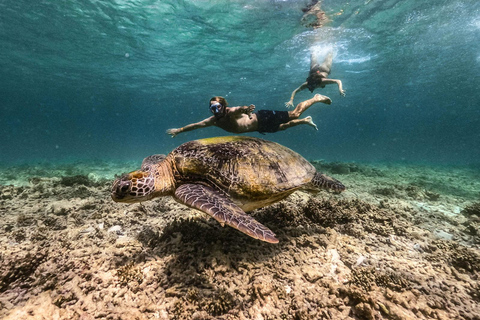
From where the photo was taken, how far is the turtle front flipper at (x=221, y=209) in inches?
92.9

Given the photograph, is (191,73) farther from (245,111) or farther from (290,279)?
(290,279)

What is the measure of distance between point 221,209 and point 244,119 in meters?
4.46

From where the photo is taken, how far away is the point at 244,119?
6.59 m

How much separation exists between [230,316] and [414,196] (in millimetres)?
8556

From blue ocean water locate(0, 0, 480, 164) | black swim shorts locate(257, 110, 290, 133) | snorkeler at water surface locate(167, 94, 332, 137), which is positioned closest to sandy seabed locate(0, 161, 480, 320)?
snorkeler at water surface locate(167, 94, 332, 137)

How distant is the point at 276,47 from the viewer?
63.7 ft

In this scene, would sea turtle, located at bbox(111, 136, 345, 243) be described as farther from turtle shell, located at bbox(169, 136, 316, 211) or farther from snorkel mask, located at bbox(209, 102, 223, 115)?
snorkel mask, located at bbox(209, 102, 223, 115)

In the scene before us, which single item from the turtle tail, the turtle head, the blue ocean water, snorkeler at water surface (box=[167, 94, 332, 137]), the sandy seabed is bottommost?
A: the sandy seabed

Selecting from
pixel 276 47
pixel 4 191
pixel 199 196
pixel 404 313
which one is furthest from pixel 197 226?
pixel 276 47

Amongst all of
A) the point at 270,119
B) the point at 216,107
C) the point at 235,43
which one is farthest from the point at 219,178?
the point at 235,43

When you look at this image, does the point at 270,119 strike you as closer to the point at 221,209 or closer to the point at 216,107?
the point at 216,107

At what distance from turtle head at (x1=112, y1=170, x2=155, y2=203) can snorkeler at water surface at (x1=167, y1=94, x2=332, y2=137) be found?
114 inches

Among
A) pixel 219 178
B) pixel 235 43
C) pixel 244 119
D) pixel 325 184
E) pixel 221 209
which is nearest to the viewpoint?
pixel 221 209

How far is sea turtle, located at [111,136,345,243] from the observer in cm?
312
